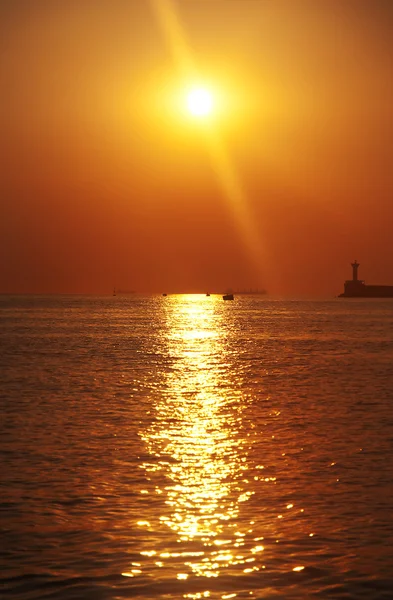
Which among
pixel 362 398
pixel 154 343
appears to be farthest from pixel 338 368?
pixel 154 343

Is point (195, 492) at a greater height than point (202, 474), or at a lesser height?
lesser

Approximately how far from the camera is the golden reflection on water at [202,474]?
14.1m

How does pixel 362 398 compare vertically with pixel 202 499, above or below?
above

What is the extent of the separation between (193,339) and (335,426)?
70.5 meters

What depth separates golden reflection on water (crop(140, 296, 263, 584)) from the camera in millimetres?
A: 14094

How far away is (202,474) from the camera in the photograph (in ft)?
66.9

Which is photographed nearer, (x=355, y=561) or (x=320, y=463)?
(x=355, y=561)

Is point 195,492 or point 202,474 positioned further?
point 202,474

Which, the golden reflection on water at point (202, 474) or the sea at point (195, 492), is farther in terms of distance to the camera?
the golden reflection on water at point (202, 474)

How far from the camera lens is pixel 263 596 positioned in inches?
484

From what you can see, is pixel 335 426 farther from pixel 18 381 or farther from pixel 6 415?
pixel 18 381

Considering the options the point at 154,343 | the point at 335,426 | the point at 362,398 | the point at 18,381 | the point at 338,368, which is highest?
the point at 154,343

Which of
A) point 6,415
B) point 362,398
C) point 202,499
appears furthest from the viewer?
point 362,398

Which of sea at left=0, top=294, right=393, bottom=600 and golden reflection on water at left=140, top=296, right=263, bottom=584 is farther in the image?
golden reflection on water at left=140, top=296, right=263, bottom=584
